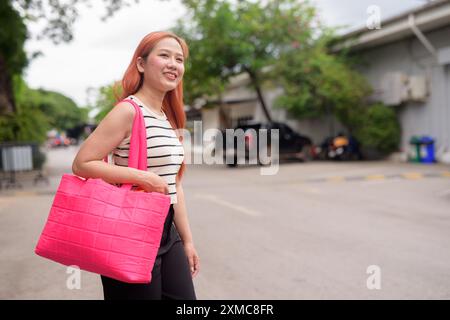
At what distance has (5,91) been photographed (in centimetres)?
1650

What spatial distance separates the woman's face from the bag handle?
18cm

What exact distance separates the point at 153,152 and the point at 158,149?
23mm

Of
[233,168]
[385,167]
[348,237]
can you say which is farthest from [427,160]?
[348,237]

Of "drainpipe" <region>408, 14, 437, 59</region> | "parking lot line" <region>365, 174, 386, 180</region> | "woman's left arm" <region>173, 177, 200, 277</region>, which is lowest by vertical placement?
"parking lot line" <region>365, 174, 386, 180</region>

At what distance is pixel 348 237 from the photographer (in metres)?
6.04

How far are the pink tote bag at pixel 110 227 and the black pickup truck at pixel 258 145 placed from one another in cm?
1453

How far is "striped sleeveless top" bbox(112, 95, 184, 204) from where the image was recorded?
1.87 m

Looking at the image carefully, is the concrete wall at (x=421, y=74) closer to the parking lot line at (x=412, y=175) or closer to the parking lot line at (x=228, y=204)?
the parking lot line at (x=412, y=175)

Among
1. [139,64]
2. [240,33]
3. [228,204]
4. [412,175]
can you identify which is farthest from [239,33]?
[139,64]

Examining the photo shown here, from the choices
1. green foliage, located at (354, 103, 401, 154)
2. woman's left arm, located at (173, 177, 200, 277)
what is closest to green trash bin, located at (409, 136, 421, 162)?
green foliage, located at (354, 103, 401, 154)

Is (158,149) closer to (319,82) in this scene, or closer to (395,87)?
(395,87)

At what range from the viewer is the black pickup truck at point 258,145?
16509 mm

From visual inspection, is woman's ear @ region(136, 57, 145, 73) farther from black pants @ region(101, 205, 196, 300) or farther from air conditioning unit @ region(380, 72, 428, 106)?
air conditioning unit @ region(380, 72, 428, 106)

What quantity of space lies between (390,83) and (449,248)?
12.8m
